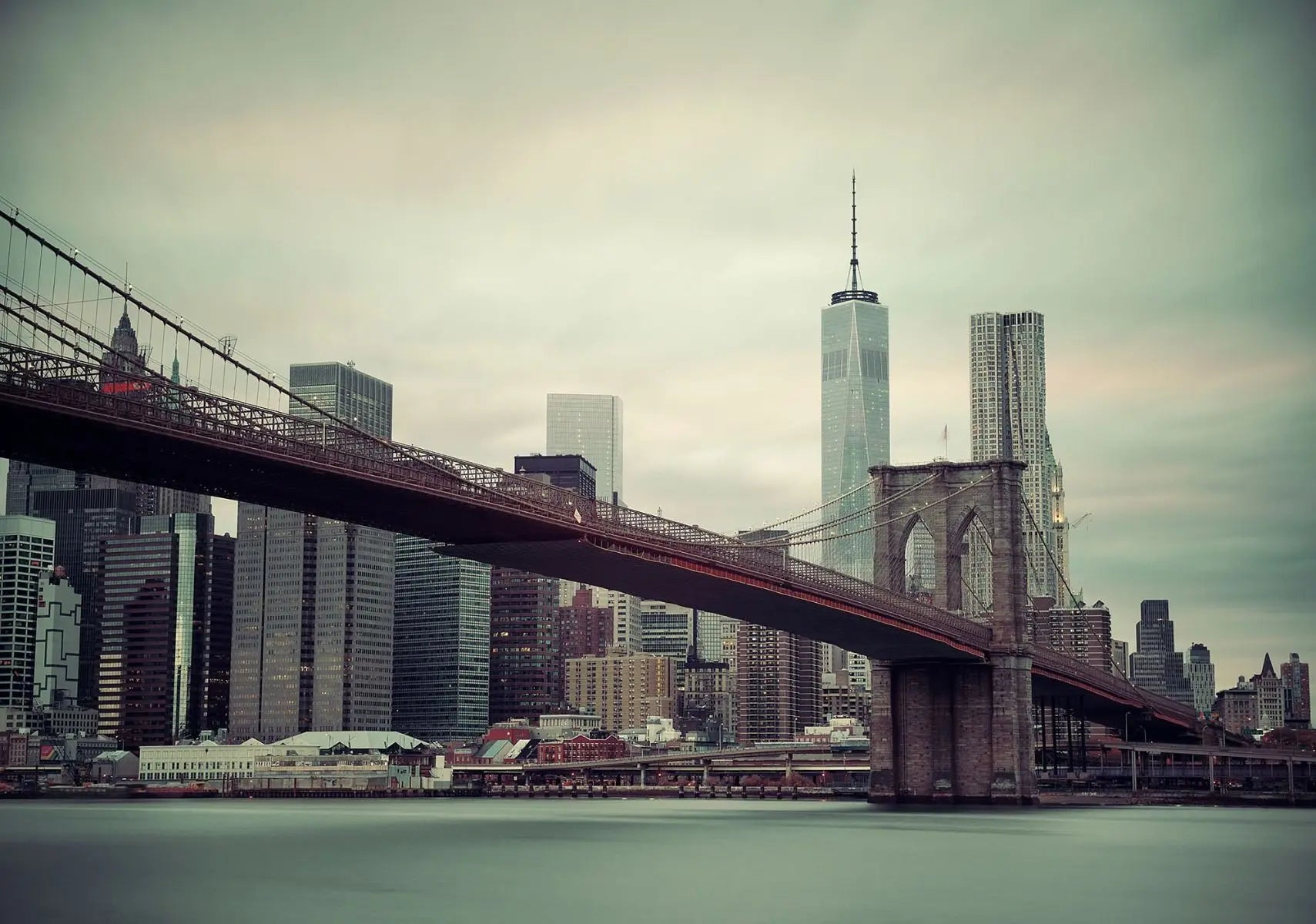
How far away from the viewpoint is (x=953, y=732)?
2886 inches

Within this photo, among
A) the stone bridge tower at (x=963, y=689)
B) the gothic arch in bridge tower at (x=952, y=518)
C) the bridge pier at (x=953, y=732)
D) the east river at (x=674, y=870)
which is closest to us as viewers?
the east river at (x=674, y=870)

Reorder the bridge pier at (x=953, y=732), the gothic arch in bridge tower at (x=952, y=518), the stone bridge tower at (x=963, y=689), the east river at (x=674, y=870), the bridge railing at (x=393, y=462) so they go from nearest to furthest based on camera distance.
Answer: the east river at (x=674, y=870) → the bridge railing at (x=393, y=462) → the bridge pier at (x=953, y=732) → the stone bridge tower at (x=963, y=689) → the gothic arch in bridge tower at (x=952, y=518)

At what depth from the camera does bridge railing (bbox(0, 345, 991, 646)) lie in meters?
41.5

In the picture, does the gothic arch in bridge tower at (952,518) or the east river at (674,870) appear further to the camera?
the gothic arch in bridge tower at (952,518)

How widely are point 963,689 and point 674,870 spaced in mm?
32163

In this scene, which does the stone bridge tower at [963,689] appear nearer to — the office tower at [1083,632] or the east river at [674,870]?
the east river at [674,870]

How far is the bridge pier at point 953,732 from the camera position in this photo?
71.2 meters

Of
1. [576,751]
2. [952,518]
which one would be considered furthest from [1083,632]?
[952,518]

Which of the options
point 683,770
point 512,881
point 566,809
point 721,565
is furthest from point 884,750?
point 683,770

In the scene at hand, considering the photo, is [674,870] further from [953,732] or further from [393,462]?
[953,732]

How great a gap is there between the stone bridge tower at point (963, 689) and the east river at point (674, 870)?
8.36 feet

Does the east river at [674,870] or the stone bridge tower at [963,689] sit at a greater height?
the stone bridge tower at [963,689]

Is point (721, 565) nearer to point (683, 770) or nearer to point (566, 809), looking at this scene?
point (566, 809)

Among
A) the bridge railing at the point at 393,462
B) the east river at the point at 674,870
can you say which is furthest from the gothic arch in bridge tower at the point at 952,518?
the east river at the point at 674,870
